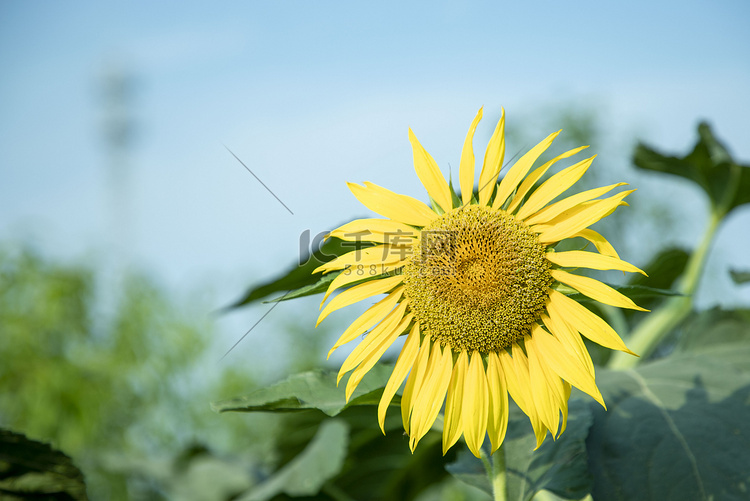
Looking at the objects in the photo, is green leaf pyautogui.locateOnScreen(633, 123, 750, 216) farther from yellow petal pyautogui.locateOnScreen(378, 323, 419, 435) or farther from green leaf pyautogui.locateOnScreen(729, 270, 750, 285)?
yellow petal pyautogui.locateOnScreen(378, 323, 419, 435)

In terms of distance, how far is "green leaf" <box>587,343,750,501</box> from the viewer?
0.62 metres

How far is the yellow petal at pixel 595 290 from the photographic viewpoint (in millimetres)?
450

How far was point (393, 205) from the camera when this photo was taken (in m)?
0.52

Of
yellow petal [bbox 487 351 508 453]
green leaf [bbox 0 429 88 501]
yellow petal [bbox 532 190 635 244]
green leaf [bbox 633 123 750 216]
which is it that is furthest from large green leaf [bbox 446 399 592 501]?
green leaf [bbox 633 123 750 216]

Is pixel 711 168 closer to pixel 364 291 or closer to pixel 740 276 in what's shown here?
pixel 740 276

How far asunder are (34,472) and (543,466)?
0.51m

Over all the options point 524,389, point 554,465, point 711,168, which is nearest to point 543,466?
point 554,465

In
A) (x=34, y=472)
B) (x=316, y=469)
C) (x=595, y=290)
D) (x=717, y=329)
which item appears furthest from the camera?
(x=717, y=329)

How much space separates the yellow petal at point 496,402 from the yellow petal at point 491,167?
146 mm

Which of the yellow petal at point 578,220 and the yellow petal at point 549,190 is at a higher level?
the yellow petal at point 549,190

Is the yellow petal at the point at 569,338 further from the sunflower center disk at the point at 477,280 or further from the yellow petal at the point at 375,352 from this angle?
the yellow petal at the point at 375,352

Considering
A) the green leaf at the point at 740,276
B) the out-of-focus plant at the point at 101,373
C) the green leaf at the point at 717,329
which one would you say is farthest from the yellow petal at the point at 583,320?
the out-of-focus plant at the point at 101,373

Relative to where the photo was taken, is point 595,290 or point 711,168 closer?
point 595,290

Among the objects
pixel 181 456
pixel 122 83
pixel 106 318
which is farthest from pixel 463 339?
pixel 122 83
